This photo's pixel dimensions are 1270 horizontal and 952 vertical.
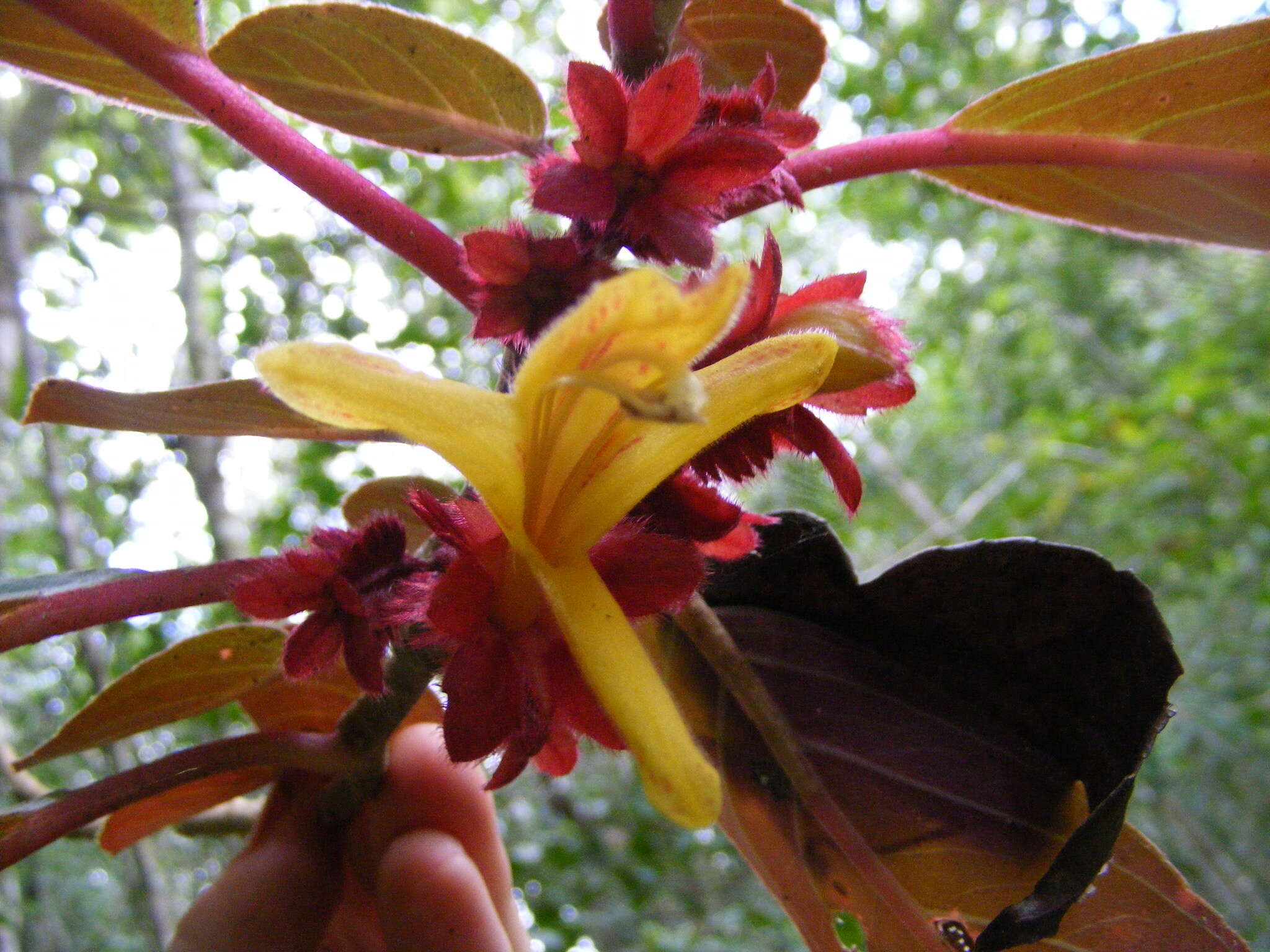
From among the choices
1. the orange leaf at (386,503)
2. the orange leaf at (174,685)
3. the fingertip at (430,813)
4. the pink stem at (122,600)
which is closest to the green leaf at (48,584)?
the pink stem at (122,600)

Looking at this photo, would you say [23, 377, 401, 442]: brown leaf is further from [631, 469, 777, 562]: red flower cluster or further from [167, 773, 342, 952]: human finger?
[167, 773, 342, 952]: human finger

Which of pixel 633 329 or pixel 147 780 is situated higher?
pixel 633 329

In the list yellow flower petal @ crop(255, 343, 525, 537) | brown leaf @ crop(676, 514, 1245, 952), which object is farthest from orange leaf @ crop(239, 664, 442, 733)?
yellow flower petal @ crop(255, 343, 525, 537)

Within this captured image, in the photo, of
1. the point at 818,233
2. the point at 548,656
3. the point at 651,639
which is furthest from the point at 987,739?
the point at 818,233

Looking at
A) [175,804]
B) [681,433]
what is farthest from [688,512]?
[175,804]

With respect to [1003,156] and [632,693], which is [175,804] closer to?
[632,693]

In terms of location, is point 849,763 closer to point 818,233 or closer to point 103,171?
point 103,171

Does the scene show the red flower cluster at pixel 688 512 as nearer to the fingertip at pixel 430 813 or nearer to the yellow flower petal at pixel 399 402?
the yellow flower petal at pixel 399 402
